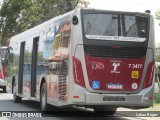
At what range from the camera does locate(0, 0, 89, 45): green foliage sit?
118ft

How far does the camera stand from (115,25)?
1290cm

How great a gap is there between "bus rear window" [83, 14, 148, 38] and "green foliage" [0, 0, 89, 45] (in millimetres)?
19707

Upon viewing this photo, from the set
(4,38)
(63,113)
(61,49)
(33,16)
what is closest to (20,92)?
(63,113)

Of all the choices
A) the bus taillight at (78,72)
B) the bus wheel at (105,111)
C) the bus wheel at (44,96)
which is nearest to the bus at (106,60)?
the bus taillight at (78,72)

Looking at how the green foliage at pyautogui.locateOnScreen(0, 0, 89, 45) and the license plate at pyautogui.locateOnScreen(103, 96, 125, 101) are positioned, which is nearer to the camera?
the license plate at pyautogui.locateOnScreen(103, 96, 125, 101)

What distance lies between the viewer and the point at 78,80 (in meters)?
12.5

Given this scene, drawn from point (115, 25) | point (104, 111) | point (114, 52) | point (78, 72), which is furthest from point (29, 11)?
point (78, 72)

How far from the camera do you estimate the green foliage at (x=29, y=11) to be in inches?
1416

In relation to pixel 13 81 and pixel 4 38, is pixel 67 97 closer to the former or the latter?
pixel 13 81

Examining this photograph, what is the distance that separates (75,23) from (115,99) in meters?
2.25

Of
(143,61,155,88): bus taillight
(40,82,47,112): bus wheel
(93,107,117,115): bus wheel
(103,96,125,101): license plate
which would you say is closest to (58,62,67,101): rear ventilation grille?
(103,96,125,101): license plate

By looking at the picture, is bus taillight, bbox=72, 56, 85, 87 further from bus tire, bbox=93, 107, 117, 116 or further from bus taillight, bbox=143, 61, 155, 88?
bus tire, bbox=93, 107, 117, 116

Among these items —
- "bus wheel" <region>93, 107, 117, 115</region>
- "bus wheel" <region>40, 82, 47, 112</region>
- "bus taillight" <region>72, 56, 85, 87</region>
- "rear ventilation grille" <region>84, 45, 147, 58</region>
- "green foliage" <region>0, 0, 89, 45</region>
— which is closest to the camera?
"bus taillight" <region>72, 56, 85, 87</region>

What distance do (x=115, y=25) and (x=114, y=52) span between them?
0.74 meters
